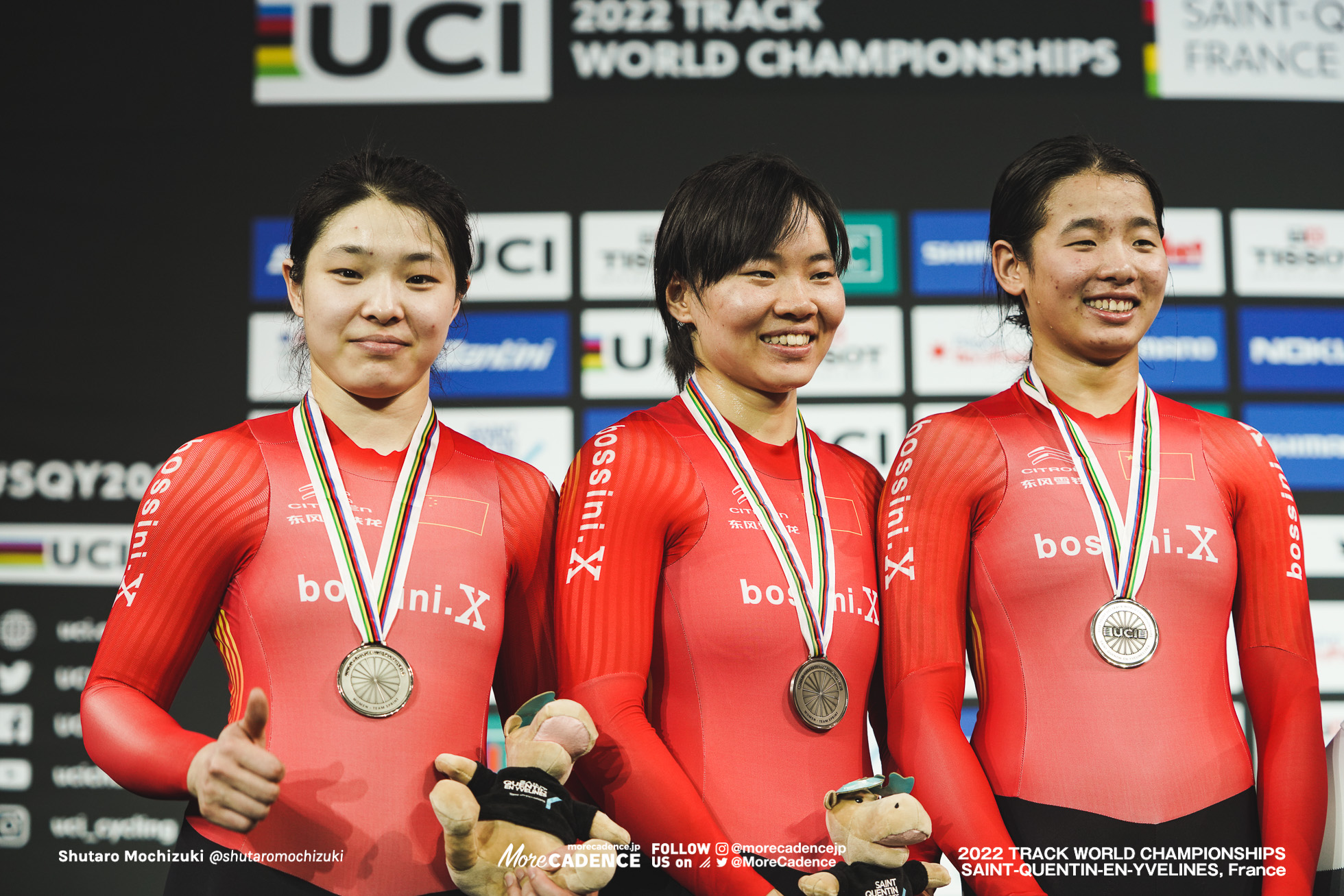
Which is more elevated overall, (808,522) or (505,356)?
(505,356)

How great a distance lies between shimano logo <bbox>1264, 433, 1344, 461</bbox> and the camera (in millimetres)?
3652

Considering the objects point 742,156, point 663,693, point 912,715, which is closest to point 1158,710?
point 912,715

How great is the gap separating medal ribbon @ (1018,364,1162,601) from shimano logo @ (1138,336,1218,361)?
1853 millimetres

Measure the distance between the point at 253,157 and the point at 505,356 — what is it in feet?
3.36

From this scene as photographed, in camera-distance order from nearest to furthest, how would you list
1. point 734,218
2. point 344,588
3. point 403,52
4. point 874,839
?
point 874,839
point 344,588
point 734,218
point 403,52

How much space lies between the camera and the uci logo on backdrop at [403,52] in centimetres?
376

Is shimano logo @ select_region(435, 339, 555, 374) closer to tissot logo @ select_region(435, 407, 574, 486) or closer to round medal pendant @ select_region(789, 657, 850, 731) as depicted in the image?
tissot logo @ select_region(435, 407, 574, 486)

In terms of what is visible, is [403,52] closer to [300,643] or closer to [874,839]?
[300,643]

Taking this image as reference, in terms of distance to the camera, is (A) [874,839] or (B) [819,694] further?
(B) [819,694]

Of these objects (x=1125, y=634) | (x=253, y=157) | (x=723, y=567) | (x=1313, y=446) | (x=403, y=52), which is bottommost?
(x=1125, y=634)

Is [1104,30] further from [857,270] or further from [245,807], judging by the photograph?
[245,807]

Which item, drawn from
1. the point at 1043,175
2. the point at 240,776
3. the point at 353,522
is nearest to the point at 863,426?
the point at 1043,175

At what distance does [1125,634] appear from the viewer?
5.63 feet

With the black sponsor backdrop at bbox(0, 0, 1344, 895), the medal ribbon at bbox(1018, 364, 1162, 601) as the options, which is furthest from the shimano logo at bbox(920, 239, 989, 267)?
the medal ribbon at bbox(1018, 364, 1162, 601)
